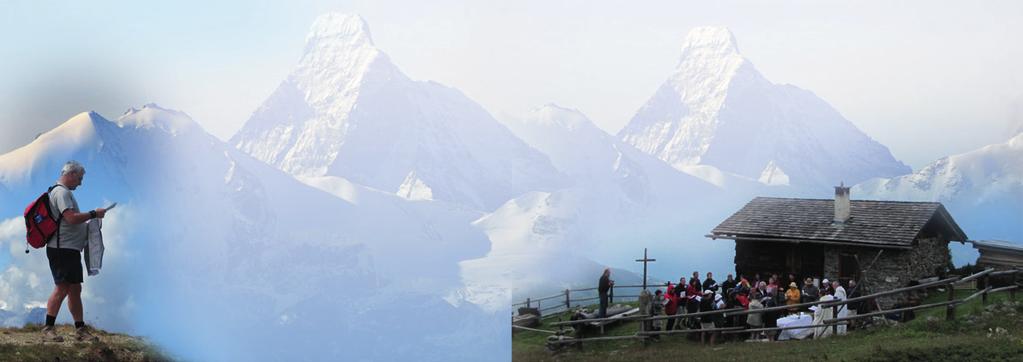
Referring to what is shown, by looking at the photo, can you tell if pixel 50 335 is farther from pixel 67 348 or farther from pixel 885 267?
pixel 885 267

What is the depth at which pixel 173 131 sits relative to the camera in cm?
983

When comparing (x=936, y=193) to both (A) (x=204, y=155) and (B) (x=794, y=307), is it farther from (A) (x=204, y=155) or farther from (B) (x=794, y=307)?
(A) (x=204, y=155)

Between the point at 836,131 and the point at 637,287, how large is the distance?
15.7ft

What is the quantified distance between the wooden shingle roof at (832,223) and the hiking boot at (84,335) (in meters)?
12.4

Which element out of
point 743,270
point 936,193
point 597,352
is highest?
point 936,193

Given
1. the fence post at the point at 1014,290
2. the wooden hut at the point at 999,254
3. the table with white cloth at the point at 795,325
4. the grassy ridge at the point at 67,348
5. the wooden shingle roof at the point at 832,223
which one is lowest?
the grassy ridge at the point at 67,348

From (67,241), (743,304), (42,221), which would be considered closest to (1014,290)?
(743,304)

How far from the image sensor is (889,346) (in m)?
10.8

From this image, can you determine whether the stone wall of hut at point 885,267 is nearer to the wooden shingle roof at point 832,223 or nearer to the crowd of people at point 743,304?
the wooden shingle roof at point 832,223

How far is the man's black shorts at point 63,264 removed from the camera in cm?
732

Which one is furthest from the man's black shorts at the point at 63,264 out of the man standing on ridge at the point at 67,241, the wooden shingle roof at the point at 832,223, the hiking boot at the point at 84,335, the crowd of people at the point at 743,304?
the wooden shingle roof at the point at 832,223

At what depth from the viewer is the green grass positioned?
1033 cm

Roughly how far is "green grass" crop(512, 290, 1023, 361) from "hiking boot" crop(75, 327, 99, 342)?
21.9 ft

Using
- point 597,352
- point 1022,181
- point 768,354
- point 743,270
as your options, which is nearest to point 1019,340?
point 768,354
